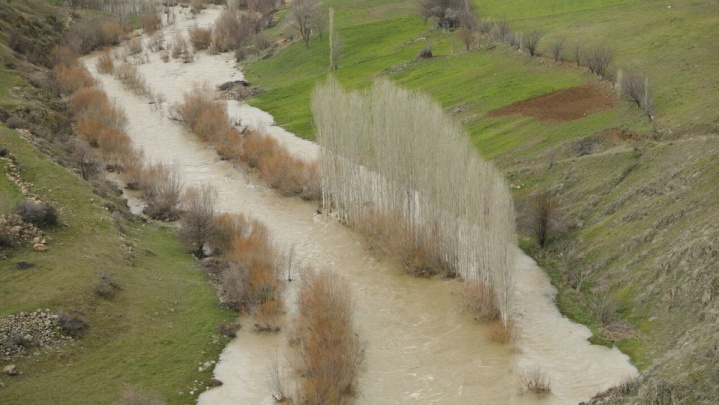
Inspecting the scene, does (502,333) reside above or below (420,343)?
above

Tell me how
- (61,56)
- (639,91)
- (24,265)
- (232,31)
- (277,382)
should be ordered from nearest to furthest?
(277,382), (24,265), (639,91), (61,56), (232,31)

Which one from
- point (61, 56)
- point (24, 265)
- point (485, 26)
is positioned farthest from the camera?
point (61, 56)

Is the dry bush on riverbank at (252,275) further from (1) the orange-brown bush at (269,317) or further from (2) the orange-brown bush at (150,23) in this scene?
(2) the orange-brown bush at (150,23)

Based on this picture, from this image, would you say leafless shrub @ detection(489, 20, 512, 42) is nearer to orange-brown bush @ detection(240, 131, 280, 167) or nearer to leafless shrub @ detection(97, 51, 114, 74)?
orange-brown bush @ detection(240, 131, 280, 167)

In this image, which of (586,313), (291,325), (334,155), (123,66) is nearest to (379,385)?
(291,325)

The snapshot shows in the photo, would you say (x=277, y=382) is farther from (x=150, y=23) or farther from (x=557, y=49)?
(x=150, y=23)

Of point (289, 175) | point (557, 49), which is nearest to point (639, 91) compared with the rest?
point (557, 49)

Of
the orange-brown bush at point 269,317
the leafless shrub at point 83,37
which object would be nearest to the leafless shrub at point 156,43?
the leafless shrub at point 83,37

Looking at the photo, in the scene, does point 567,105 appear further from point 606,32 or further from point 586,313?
point 586,313
